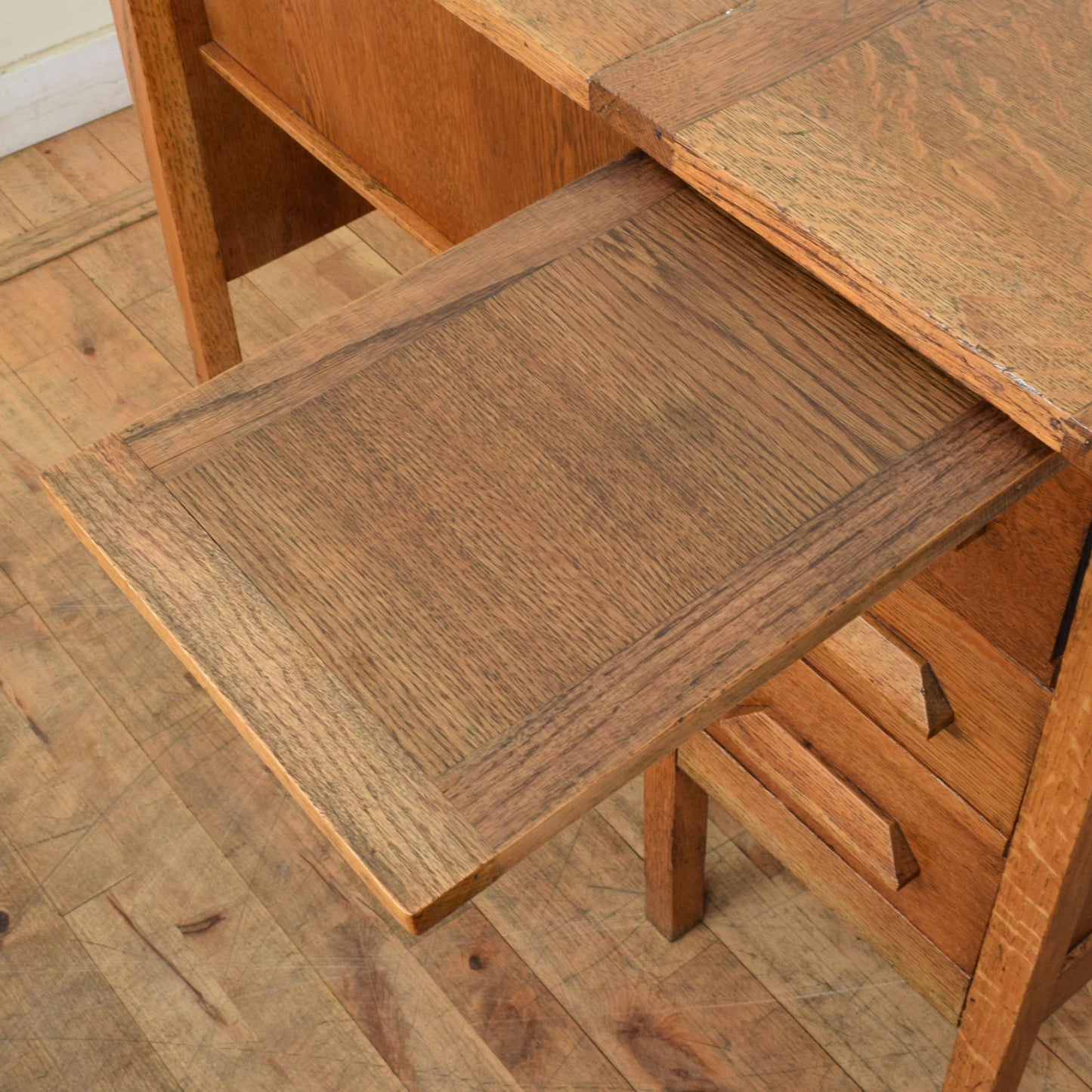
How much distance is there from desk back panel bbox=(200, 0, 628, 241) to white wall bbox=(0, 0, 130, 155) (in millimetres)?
1020

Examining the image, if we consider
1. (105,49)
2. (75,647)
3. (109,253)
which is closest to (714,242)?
(75,647)

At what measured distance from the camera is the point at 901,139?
2.31ft

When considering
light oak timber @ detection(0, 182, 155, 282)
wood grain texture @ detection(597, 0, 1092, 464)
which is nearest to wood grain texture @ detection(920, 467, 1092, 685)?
wood grain texture @ detection(597, 0, 1092, 464)

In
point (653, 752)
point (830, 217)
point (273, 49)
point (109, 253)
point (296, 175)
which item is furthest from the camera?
point (109, 253)

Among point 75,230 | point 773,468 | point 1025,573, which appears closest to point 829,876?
point 1025,573

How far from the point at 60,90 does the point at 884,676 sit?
1866mm

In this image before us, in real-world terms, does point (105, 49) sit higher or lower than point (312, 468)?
lower

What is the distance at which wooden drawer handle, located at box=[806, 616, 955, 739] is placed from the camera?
34.1 inches

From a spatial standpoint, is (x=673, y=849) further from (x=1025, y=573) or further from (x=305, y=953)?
(x=1025, y=573)

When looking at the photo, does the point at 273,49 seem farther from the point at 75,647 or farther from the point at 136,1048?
the point at 136,1048

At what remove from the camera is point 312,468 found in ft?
2.14

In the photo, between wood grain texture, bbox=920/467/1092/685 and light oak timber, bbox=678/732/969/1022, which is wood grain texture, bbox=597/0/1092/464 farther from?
light oak timber, bbox=678/732/969/1022

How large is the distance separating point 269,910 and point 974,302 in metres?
0.98

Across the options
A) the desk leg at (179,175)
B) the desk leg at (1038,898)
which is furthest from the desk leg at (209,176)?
the desk leg at (1038,898)
